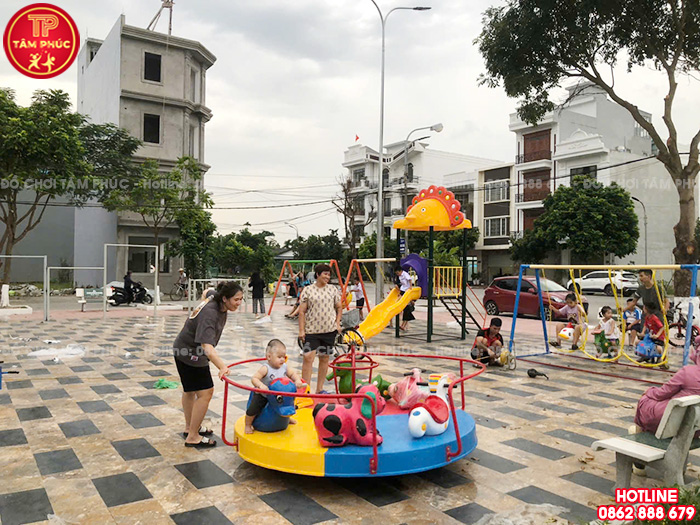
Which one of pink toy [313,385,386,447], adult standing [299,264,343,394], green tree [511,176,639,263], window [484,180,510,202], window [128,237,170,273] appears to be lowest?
pink toy [313,385,386,447]

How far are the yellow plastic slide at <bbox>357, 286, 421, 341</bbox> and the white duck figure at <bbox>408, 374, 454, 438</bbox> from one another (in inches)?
299

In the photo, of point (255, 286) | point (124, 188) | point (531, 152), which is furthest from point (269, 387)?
point (531, 152)

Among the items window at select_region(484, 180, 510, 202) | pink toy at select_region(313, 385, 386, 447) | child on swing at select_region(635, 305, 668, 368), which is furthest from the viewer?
window at select_region(484, 180, 510, 202)

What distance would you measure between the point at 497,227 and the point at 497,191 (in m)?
2.76

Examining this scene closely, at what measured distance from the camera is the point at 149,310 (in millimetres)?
19688

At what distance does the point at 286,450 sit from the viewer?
13.6ft

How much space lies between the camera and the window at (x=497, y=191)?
4148cm

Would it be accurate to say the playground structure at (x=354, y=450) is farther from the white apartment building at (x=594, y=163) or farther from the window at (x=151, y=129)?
the white apartment building at (x=594, y=163)

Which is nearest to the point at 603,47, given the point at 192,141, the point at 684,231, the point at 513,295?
the point at 684,231

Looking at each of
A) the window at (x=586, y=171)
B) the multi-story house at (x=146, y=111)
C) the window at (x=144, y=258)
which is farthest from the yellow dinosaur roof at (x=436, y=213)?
the window at (x=586, y=171)

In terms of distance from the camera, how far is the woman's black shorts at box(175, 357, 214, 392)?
16.1ft

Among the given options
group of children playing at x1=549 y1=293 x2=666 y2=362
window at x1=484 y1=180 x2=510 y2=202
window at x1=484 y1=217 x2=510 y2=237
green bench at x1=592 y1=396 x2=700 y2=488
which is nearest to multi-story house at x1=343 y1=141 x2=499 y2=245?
window at x1=484 y1=180 x2=510 y2=202

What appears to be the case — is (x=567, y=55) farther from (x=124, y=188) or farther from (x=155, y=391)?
(x=124, y=188)

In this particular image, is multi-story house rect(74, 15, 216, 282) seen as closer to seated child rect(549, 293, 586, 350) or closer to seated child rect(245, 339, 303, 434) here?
seated child rect(549, 293, 586, 350)
